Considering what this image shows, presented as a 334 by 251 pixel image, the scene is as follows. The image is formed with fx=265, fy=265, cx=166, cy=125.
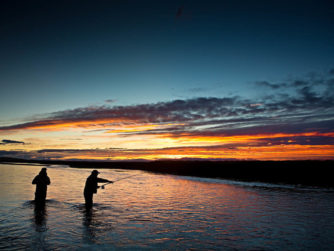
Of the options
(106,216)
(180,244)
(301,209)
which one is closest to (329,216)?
(301,209)

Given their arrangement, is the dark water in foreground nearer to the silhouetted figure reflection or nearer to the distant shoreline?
the silhouetted figure reflection

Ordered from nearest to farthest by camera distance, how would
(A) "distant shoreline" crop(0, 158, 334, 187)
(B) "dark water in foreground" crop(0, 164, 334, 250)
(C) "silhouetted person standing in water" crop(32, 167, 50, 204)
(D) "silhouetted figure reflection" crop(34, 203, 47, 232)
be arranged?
(B) "dark water in foreground" crop(0, 164, 334, 250) < (D) "silhouetted figure reflection" crop(34, 203, 47, 232) < (C) "silhouetted person standing in water" crop(32, 167, 50, 204) < (A) "distant shoreline" crop(0, 158, 334, 187)

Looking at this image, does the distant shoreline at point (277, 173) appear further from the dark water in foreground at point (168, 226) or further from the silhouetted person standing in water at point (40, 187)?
the silhouetted person standing in water at point (40, 187)

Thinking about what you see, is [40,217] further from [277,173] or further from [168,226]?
[277,173]

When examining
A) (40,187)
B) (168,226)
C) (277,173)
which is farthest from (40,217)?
(277,173)

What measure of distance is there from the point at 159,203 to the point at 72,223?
24.1 feet

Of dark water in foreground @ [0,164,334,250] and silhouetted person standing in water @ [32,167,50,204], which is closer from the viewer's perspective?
dark water in foreground @ [0,164,334,250]

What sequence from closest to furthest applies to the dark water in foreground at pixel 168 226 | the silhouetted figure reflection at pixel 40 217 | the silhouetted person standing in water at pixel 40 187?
the dark water in foreground at pixel 168 226
the silhouetted figure reflection at pixel 40 217
the silhouetted person standing in water at pixel 40 187

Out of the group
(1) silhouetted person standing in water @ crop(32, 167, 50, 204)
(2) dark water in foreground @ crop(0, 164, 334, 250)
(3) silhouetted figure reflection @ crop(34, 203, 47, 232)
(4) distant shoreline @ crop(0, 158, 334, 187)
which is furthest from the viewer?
(4) distant shoreline @ crop(0, 158, 334, 187)

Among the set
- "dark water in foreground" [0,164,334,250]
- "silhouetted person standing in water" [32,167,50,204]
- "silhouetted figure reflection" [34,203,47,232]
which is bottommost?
"dark water in foreground" [0,164,334,250]

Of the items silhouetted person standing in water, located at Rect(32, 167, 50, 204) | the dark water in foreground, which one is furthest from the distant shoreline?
silhouetted person standing in water, located at Rect(32, 167, 50, 204)

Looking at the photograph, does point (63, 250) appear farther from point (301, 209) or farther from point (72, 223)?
point (301, 209)

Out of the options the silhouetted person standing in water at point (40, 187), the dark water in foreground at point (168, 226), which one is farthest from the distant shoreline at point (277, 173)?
the silhouetted person standing in water at point (40, 187)

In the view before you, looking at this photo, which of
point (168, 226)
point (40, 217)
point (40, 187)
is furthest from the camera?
point (40, 187)
